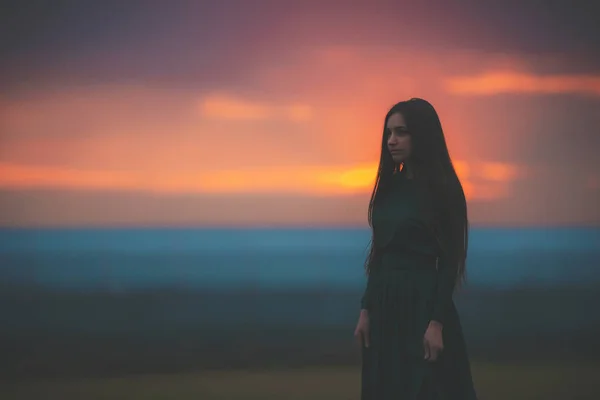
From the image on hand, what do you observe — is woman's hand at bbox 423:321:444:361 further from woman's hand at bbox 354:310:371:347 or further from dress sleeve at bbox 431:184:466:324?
woman's hand at bbox 354:310:371:347

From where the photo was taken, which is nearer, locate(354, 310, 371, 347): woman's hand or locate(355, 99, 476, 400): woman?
locate(355, 99, 476, 400): woman

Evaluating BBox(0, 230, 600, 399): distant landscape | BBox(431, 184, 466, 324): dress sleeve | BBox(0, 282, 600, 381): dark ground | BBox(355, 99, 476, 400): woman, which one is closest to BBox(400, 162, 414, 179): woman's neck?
BBox(355, 99, 476, 400): woman

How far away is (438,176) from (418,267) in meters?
0.27

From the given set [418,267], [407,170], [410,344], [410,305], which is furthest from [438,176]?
[410,344]

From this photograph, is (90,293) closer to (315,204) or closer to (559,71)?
(315,204)

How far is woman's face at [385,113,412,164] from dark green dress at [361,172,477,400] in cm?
8

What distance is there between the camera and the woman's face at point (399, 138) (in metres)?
2.42

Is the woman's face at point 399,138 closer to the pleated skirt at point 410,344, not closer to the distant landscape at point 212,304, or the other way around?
the pleated skirt at point 410,344

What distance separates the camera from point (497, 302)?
12.8 feet

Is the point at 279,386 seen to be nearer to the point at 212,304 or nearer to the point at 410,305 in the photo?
the point at 212,304

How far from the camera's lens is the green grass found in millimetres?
3693

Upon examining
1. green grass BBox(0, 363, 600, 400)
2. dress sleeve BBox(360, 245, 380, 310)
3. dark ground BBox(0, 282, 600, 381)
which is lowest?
green grass BBox(0, 363, 600, 400)

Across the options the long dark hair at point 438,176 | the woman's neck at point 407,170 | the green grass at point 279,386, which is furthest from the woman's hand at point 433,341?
the green grass at point 279,386

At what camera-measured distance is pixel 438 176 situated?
2.38 m
